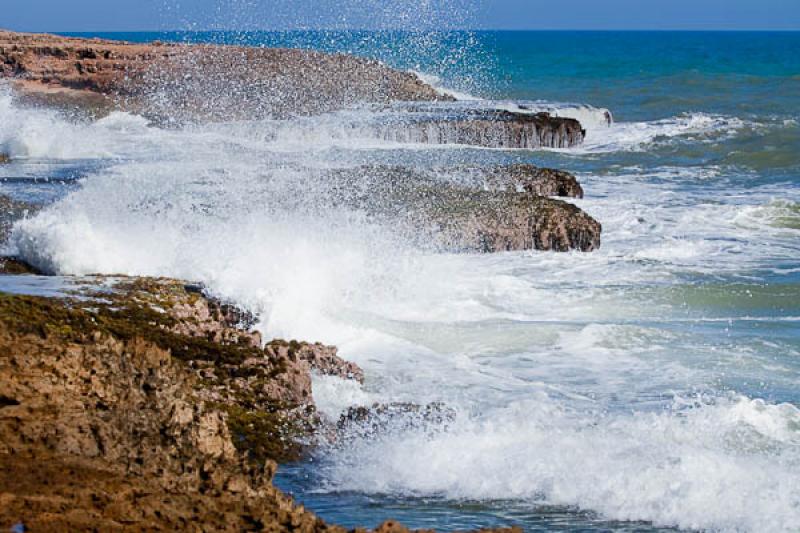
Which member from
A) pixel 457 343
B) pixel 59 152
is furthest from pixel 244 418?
pixel 59 152

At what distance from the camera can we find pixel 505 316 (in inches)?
386

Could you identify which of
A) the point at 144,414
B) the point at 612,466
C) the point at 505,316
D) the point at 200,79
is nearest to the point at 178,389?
Answer: the point at 144,414

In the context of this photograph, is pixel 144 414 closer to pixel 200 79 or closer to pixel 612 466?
pixel 612 466

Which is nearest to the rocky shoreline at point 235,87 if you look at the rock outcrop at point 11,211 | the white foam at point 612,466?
the rock outcrop at point 11,211

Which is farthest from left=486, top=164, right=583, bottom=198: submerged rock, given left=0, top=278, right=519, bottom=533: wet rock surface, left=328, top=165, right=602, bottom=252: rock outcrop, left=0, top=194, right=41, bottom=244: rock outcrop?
left=0, top=278, right=519, bottom=533: wet rock surface

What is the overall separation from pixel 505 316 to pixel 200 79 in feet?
77.8

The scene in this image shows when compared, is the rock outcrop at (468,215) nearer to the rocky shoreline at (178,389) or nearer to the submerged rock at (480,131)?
the rocky shoreline at (178,389)

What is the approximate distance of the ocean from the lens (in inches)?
220

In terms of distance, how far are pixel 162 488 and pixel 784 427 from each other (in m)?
4.07

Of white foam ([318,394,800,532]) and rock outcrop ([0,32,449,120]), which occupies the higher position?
rock outcrop ([0,32,449,120])

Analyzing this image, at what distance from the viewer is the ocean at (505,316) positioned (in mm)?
5598

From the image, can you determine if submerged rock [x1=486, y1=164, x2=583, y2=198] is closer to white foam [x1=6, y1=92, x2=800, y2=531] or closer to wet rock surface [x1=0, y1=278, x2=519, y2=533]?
white foam [x1=6, y1=92, x2=800, y2=531]

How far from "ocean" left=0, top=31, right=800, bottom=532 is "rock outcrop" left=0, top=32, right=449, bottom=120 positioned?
7110 mm

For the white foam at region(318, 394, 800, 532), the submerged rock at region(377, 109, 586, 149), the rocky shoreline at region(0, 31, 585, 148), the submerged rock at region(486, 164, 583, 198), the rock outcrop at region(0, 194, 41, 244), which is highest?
the rocky shoreline at region(0, 31, 585, 148)
